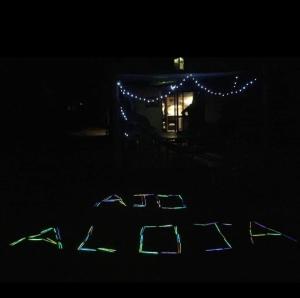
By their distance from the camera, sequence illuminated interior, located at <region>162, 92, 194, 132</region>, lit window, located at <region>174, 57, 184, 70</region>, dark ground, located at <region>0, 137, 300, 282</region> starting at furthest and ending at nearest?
illuminated interior, located at <region>162, 92, 194, 132</region> < lit window, located at <region>174, 57, 184, 70</region> < dark ground, located at <region>0, 137, 300, 282</region>

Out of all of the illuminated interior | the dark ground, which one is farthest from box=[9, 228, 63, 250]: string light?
the illuminated interior

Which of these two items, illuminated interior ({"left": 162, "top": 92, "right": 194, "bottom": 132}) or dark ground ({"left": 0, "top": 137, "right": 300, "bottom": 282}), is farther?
illuminated interior ({"left": 162, "top": 92, "right": 194, "bottom": 132})

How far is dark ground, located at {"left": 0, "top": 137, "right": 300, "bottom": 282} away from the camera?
14.4ft

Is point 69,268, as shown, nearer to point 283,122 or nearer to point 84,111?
point 283,122

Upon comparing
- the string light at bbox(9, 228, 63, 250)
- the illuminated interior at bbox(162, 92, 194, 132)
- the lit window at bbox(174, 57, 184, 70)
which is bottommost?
the string light at bbox(9, 228, 63, 250)

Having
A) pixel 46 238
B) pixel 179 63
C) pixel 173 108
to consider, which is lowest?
pixel 46 238

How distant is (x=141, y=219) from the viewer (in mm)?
6211

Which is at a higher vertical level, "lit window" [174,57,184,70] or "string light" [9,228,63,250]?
"lit window" [174,57,184,70]

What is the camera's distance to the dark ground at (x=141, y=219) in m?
4.39

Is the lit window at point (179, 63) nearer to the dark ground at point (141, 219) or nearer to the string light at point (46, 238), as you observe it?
the dark ground at point (141, 219)

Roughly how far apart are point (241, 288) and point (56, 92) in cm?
Result: 1570

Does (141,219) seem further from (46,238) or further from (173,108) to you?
(173,108)

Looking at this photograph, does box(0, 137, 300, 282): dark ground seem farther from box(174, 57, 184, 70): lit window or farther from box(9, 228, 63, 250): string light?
box(174, 57, 184, 70): lit window

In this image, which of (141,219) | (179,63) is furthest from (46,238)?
(179,63)
